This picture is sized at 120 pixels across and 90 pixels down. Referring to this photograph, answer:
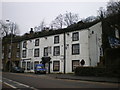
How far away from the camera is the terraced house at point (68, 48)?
146ft

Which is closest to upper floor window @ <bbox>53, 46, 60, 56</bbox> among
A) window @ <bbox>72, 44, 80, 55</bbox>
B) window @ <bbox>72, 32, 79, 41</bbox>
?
window @ <bbox>72, 44, 80, 55</bbox>

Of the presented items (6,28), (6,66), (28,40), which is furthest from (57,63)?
(6,28)

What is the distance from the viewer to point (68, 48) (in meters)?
47.6

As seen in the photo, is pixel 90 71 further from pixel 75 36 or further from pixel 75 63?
pixel 75 36

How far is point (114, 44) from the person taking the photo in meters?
40.8

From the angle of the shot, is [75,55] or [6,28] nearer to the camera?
[75,55]

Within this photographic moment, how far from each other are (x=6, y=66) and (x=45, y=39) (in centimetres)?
2264

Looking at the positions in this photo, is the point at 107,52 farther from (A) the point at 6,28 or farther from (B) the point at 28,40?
(A) the point at 6,28

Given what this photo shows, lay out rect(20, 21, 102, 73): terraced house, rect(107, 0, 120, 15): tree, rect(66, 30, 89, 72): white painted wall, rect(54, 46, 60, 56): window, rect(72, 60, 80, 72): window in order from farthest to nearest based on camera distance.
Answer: rect(54, 46, 60, 56): window → rect(72, 60, 80, 72): window → rect(20, 21, 102, 73): terraced house → rect(66, 30, 89, 72): white painted wall → rect(107, 0, 120, 15): tree

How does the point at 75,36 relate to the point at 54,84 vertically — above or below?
above

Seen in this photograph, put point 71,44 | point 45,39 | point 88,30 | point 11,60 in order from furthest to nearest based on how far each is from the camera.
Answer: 1. point 11,60
2. point 45,39
3. point 71,44
4. point 88,30

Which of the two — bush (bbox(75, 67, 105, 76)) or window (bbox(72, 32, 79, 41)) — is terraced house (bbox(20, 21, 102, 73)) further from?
bush (bbox(75, 67, 105, 76))

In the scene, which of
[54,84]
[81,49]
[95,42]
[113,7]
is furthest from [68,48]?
[54,84]

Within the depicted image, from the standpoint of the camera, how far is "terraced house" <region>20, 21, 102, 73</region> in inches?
1748
